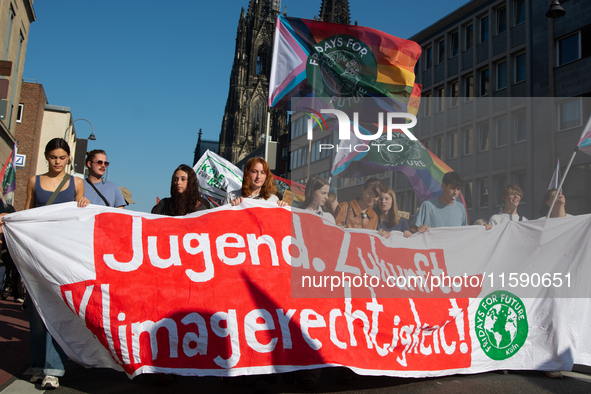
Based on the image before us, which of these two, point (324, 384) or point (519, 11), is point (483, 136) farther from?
point (324, 384)

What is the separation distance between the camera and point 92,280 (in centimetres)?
418

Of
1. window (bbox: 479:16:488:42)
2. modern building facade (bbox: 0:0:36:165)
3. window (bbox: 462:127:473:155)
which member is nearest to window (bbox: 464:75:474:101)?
window (bbox: 479:16:488:42)

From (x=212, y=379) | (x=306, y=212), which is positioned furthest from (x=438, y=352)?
(x=212, y=379)

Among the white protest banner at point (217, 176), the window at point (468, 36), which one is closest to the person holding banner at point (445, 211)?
the white protest banner at point (217, 176)

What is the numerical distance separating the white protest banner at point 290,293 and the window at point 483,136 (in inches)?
759

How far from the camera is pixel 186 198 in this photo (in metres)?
4.85

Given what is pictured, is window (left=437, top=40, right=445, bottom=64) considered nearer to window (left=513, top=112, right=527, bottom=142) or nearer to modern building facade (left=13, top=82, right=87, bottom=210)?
window (left=513, top=112, right=527, bottom=142)

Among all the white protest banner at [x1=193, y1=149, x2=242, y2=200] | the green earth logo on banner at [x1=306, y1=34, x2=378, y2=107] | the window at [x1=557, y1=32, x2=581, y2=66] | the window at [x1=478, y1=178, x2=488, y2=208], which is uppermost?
the window at [x1=557, y1=32, x2=581, y2=66]

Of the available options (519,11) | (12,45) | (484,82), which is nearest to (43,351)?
(12,45)

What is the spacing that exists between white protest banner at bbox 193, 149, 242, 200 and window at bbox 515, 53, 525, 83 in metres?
19.7

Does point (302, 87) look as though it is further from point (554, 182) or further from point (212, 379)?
point (212, 379)

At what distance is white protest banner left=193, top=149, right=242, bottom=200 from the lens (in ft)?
41.5

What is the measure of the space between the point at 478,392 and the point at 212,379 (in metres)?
2.27

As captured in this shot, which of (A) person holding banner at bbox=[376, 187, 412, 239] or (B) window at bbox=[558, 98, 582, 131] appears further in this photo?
(B) window at bbox=[558, 98, 582, 131]
